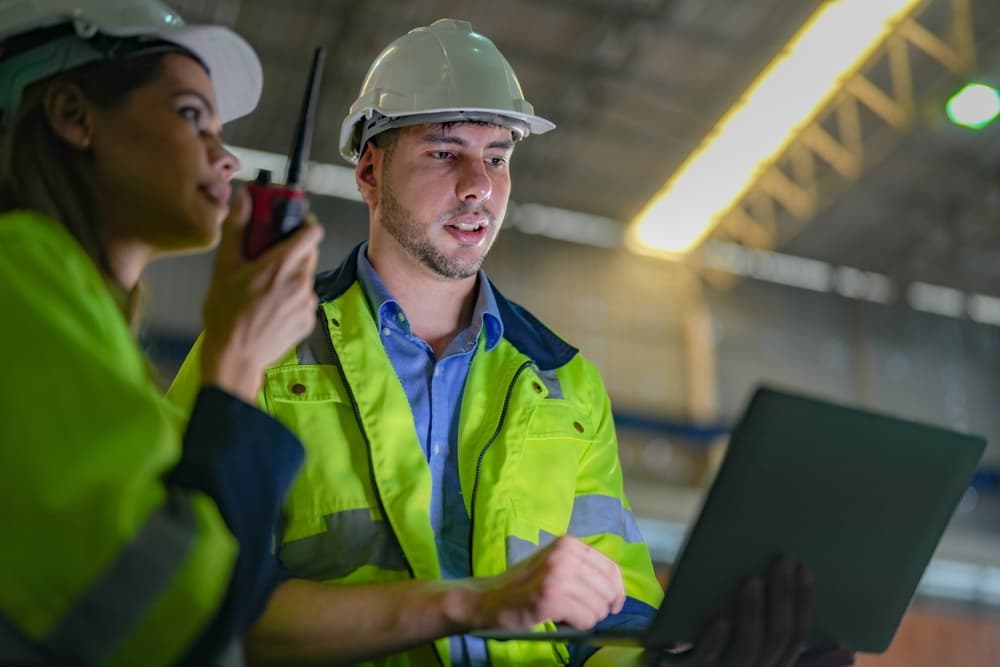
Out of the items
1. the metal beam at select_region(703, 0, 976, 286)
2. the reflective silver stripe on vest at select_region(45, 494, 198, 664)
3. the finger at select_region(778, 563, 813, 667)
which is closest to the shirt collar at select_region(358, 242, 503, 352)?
the finger at select_region(778, 563, 813, 667)

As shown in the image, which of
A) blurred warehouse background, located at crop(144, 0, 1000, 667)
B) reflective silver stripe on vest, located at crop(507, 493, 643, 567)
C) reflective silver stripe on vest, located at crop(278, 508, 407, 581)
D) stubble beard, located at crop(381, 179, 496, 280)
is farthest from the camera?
blurred warehouse background, located at crop(144, 0, 1000, 667)

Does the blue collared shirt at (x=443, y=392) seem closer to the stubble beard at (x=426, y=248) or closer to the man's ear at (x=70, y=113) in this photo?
the stubble beard at (x=426, y=248)

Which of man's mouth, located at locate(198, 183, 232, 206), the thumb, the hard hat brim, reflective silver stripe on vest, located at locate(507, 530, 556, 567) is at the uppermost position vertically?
the hard hat brim

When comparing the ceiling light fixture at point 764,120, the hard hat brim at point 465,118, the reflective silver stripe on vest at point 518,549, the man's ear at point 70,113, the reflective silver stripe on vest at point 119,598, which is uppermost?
the ceiling light fixture at point 764,120

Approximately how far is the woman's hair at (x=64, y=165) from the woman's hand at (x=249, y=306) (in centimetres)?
22

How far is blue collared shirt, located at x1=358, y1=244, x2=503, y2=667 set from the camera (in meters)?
2.29

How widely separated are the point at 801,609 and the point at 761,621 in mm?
82

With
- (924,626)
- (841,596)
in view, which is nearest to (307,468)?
(841,596)

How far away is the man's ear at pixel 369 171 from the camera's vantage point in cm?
303

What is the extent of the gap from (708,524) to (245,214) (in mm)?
860

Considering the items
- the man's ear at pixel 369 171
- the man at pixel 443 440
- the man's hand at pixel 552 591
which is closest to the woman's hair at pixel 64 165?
the man at pixel 443 440

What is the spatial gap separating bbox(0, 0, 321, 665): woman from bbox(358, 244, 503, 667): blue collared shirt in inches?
26.2

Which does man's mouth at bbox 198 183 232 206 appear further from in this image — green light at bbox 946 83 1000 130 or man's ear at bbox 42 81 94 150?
green light at bbox 946 83 1000 130

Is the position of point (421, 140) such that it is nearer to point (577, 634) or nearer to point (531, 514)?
point (531, 514)
